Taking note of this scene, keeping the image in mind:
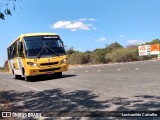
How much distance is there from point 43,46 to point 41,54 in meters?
0.60

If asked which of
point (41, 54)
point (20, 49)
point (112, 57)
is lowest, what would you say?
point (41, 54)

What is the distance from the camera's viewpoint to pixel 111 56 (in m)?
58.6

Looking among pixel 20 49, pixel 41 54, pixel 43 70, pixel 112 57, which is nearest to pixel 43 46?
pixel 41 54

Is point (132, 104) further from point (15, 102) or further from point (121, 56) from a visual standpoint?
point (121, 56)

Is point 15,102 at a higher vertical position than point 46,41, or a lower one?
lower

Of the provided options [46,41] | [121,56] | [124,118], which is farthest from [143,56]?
[124,118]

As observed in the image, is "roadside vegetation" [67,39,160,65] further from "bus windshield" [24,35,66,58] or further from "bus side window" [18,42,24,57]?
"bus side window" [18,42,24,57]

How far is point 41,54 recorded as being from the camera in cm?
2153

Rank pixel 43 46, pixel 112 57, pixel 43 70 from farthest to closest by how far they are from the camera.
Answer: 1. pixel 112 57
2. pixel 43 46
3. pixel 43 70

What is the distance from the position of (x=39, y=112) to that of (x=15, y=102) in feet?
8.52

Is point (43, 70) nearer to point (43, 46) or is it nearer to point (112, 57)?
point (43, 46)

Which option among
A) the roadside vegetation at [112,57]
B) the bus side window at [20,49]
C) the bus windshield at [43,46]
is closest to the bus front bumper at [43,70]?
the bus windshield at [43,46]

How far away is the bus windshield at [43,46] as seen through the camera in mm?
21562

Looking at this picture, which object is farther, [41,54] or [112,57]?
[112,57]
